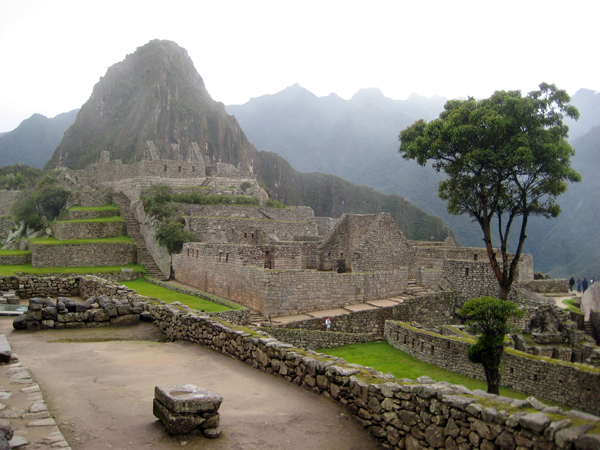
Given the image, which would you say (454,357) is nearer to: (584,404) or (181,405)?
(584,404)

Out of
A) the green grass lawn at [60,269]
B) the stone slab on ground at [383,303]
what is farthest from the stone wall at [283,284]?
the green grass lawn at [60,269]

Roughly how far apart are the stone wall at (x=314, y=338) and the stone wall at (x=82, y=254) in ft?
56.4

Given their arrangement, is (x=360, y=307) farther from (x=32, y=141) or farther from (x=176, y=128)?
(x=32, y=141)

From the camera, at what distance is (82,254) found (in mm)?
25844

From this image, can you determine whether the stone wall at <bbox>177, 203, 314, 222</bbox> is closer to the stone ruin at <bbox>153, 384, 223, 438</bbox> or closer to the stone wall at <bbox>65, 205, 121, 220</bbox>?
the stone wall at <bbox>65, 205, 121, 220</bbox>

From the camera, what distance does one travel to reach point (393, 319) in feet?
52.5

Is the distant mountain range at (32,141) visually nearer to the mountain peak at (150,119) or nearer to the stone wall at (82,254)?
the mountain peak at (150,119)

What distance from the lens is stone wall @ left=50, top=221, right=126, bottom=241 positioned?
90.5ft

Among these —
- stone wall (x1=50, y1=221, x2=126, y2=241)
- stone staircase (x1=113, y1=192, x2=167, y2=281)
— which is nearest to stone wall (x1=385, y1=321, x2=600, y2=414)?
stone staircase (x1=113, y1=192, x2=167, y2=281)

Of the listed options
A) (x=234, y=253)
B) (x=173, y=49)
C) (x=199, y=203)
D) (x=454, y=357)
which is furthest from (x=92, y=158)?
(x=454, y=357)

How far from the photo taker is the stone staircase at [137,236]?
2548 centimetres

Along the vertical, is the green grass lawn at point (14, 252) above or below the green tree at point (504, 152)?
below

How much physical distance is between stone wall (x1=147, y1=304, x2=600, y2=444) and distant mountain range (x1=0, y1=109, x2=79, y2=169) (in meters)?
113

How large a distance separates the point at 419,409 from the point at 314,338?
9.13m
